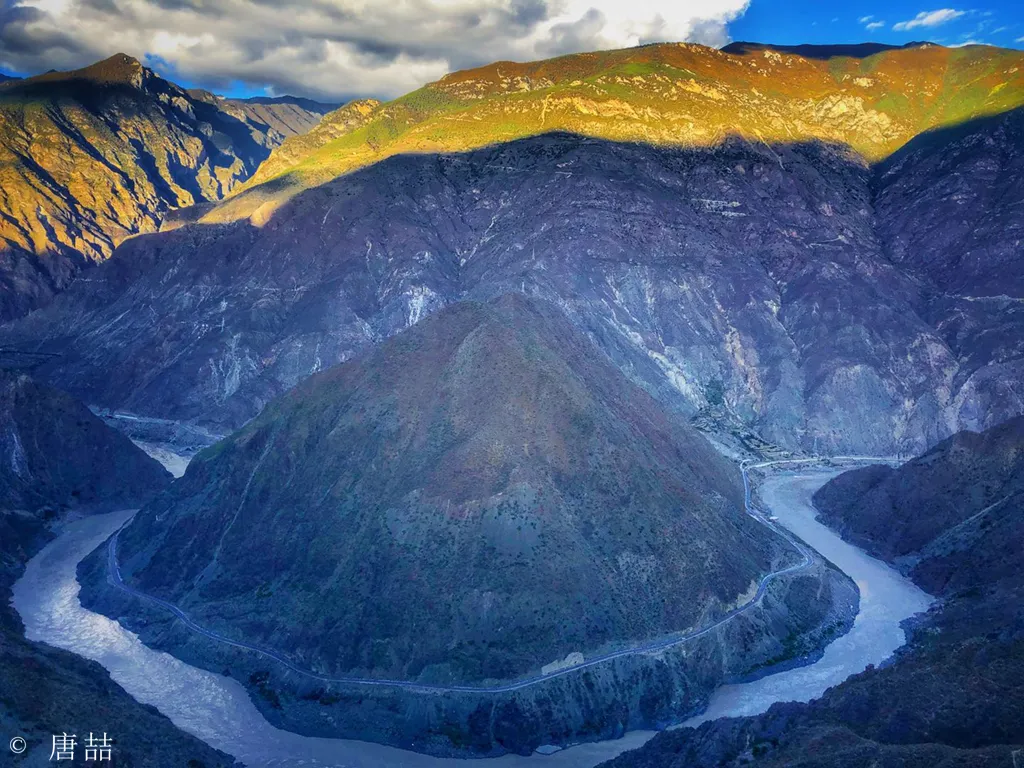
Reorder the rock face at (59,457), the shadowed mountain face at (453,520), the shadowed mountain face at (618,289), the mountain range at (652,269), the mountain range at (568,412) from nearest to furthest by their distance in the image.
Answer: the mountain range at (568,412) → the shadowed mountain face at (453,520) → the rock face at (59,457) → the shadowed mountain face at (618,289) → the mountain range at (652,269)

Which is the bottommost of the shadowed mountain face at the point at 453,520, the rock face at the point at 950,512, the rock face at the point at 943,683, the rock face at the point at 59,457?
the rock face at the point at 943,683

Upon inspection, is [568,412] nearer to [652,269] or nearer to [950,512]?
[950,512]

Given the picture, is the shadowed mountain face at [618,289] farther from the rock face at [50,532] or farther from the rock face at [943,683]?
the rock face at [943,683]

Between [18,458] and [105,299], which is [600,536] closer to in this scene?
[18,458]

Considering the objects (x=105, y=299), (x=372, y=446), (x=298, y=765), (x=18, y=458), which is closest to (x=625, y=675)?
(x=298, y=765)

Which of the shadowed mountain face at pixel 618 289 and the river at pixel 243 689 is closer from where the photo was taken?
the river at pixel 243 689

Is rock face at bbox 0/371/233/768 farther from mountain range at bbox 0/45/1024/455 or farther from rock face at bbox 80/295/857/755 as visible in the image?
mountain range at bbox 0/45/1024/455

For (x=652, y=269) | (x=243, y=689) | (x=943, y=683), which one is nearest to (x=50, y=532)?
(x=243, y=689)

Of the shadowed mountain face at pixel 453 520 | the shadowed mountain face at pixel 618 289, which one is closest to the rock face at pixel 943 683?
the shadowed mountain face at pixel 453 520
